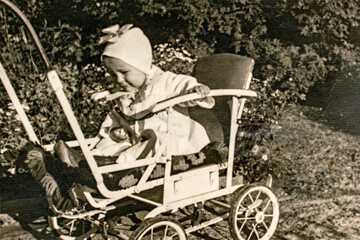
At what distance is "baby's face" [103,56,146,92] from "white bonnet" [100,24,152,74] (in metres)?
0.04

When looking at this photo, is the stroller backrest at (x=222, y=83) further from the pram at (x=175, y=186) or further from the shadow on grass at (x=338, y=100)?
the shadow on grass at (x=338, y=100)

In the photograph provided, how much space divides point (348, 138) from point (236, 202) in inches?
128

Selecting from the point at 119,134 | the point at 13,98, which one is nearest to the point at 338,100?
the point at 119,134

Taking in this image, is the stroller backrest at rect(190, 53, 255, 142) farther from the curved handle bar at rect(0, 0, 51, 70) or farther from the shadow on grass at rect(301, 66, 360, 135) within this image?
the shadow on grass at rect(301, 66, 360, 135)

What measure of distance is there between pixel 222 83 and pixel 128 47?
2.99 feet

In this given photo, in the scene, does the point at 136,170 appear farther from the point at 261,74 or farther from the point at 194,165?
the point at 261,74

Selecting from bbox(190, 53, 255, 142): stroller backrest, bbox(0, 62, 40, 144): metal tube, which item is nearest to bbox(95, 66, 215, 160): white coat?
bbox(190, 53, 255, 142): stroller backrest

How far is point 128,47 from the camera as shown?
2703 millimetres

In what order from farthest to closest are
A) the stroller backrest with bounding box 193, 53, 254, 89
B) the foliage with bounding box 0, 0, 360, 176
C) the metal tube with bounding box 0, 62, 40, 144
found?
the foliage with bounding box 0, 0, 360, 176
the stroller backrest with bounding box 193, 53, 254, 89
the metal tube with bounding box 0, 62, 40, 144

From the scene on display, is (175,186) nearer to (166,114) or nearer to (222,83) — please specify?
(166,114)

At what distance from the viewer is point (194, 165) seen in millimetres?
2838

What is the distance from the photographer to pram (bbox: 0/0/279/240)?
2412 millimetres

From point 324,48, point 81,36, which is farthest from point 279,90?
point 81,36

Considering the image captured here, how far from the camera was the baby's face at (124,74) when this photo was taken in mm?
2738
